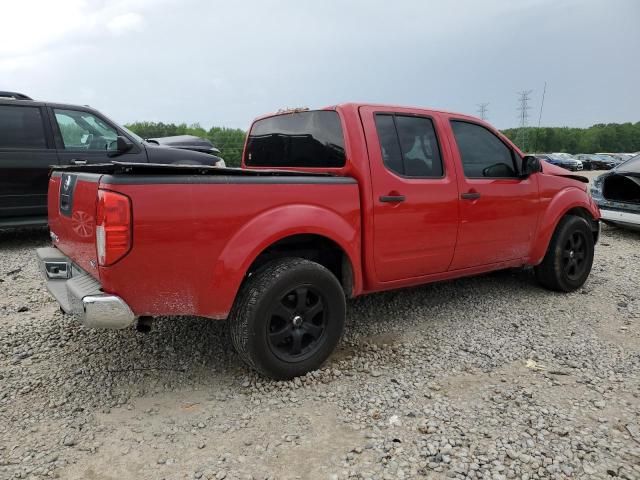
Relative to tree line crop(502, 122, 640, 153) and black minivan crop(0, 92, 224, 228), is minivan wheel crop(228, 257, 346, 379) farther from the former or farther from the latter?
tree line crop(502, 122, 640, 153)

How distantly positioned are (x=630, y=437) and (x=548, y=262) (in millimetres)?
2491

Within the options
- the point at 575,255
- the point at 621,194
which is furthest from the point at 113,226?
the point at 621,194

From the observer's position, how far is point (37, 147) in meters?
6.53

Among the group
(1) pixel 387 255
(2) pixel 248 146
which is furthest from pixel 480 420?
(2) pixel 248 146

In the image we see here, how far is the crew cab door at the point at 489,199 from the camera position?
4.03 meters

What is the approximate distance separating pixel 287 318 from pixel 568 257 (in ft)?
10.8

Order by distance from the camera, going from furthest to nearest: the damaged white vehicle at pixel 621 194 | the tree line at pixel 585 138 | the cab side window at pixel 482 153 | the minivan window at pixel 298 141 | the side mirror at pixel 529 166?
the tree line at pixel 585 138 < the damaged white vehicle at pixel 621 194 < the side mirror at pixel 529 166 < the cab side window at pixel 482 153 < the minivan window at pixel 298 141

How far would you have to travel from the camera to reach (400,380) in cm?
318

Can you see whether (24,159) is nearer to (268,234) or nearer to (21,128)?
(21,128)

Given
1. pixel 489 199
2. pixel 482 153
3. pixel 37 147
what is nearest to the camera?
pixel 489 199

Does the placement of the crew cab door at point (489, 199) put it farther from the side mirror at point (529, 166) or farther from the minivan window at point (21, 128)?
the minivan window at point (21, 128)

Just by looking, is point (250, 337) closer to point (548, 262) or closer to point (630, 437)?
point (630, 437)

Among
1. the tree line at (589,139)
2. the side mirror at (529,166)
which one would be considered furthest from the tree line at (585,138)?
the side mirror at (529,166)

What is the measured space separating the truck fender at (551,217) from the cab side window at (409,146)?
4.64ft
